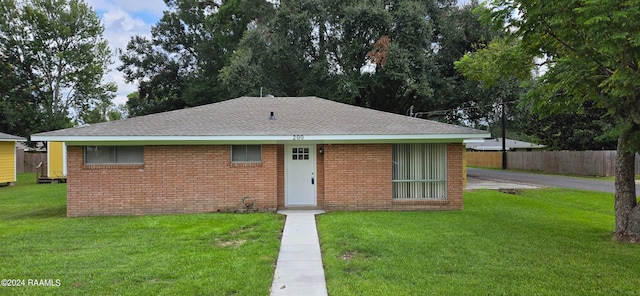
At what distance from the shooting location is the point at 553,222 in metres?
9.06

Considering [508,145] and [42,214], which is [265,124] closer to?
[42,214]

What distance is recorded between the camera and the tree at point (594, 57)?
18.4ft

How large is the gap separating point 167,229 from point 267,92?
47.4 ft

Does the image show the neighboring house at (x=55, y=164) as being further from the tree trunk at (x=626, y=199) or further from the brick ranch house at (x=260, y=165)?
the tree trunk at (x=626, y=199)

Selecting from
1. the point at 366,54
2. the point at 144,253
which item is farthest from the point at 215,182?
the point at 366,54

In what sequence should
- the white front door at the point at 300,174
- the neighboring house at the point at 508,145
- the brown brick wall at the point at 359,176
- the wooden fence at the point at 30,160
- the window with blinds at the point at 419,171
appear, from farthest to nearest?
the neighboring house at the point at 508,145 → the wooden fence at the point at 30,160 → the white front door at the point at 300,174 → the window with blinds at the point at 419,171 → the brown brick wall at the point at 359,176

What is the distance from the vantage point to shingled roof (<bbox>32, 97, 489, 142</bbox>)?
9.96m

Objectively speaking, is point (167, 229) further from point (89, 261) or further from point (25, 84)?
point (25, 84)

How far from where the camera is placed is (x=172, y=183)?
10477 mm

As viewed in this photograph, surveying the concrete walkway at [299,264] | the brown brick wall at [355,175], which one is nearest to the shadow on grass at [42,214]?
the concrete walkway at [299,264]

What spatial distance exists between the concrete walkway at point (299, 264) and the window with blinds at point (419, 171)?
3.37 metres

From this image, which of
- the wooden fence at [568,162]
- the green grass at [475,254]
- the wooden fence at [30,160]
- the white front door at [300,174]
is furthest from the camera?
the wooden fence at [30,160]

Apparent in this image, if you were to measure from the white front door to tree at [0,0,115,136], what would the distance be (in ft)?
99.7

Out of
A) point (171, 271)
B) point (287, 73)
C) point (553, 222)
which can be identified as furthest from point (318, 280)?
point (287, 73)
